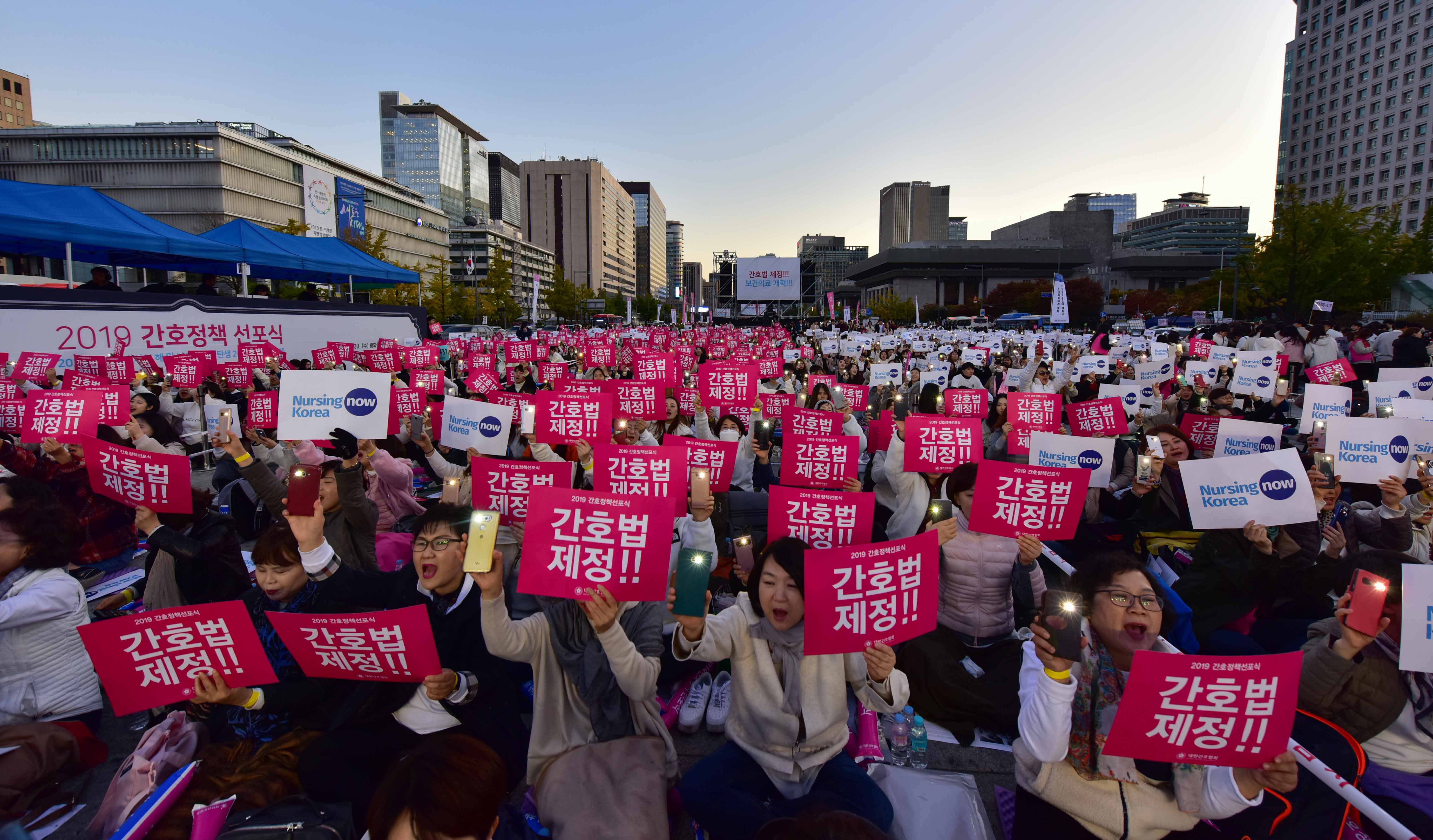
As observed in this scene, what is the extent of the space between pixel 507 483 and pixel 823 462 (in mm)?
2523

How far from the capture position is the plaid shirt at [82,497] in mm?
5453

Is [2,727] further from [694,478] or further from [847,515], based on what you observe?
[847,515]

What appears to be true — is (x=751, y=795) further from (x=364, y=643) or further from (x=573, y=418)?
(x=573, y=418)

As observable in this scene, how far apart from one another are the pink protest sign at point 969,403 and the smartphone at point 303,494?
6.81 metres

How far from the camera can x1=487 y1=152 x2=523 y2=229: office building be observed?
14800 cm

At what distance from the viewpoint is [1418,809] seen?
8.47ft

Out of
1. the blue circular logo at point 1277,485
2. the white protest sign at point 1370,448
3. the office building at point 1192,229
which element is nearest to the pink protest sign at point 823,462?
the blue circular logo at point 1277,485

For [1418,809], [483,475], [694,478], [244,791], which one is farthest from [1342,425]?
[244,791]

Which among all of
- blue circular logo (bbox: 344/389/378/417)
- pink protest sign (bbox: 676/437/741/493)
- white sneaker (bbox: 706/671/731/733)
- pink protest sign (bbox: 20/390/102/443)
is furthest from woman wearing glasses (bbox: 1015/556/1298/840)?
pink protest sign (bbox: 20/390/102/443)

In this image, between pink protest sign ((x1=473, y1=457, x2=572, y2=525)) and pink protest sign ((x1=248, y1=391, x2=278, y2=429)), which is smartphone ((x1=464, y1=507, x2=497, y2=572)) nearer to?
pink protest sign ((x1=473, y1=457, x2=572, y2=525))

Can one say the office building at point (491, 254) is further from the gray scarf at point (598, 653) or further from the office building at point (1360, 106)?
the office building at point (1360, 106)

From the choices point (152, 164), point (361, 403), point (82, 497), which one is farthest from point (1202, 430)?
point (152, 164)

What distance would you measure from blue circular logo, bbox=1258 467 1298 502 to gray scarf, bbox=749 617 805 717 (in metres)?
3.06

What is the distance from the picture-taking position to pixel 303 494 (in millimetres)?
3160
